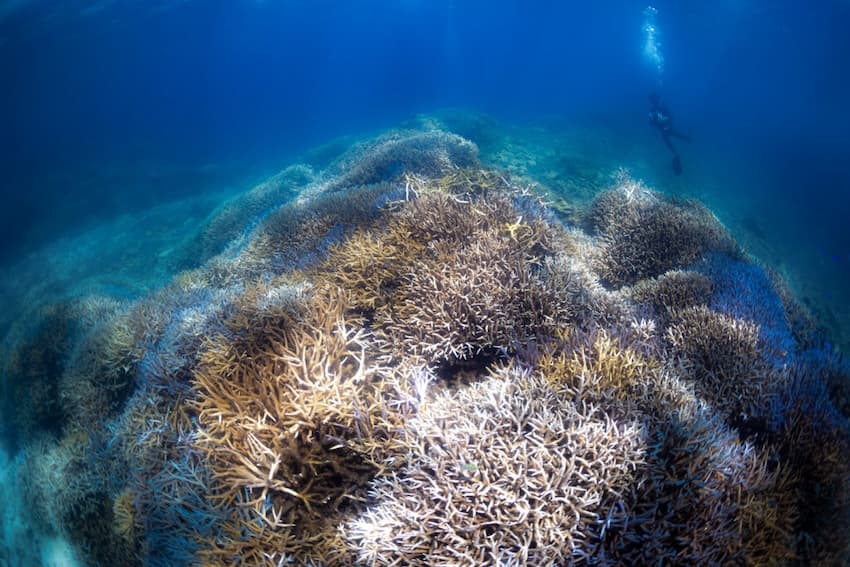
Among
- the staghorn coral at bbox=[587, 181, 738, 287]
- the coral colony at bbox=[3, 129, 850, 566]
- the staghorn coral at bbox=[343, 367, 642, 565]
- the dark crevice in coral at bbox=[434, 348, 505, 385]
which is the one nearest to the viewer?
the staghorn coral at bbox=[343, 367, 642, 565]

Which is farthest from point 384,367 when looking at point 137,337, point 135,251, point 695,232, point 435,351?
point 135,251

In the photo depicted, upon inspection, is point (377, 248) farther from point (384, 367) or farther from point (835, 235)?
point (835, 235)

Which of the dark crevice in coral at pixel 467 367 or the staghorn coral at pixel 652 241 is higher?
the dark crevice in coral at pixel 467 367

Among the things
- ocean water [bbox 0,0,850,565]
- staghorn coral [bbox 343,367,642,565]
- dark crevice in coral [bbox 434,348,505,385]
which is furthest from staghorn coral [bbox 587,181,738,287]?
staghorn coral [bbox 343,367,642,565]

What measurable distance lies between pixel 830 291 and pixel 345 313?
24.1 meters

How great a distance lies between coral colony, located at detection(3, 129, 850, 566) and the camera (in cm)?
218

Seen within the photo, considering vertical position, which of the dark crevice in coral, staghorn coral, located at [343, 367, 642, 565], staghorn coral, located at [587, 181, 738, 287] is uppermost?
staghorn coral, located at [343, 367, 642, 565]

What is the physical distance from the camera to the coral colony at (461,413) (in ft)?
7.14

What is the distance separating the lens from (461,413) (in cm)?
254

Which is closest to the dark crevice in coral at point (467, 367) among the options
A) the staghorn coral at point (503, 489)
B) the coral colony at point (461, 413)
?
the coral colony at point (461, 413)

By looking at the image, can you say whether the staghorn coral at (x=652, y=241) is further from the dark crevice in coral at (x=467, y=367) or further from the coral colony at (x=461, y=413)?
the dark crevice in coral at (x=467, y=367)

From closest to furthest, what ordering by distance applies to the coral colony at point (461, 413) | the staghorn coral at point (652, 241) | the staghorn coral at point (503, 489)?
the staghorn coral at point (503, 489), the coral colony at point (461, 413), the staghorn coral at point (652, 241)

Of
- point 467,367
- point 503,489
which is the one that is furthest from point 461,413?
point 467,367

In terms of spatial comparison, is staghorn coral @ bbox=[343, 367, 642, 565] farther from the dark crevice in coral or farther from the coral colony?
the dark crevice in coral
